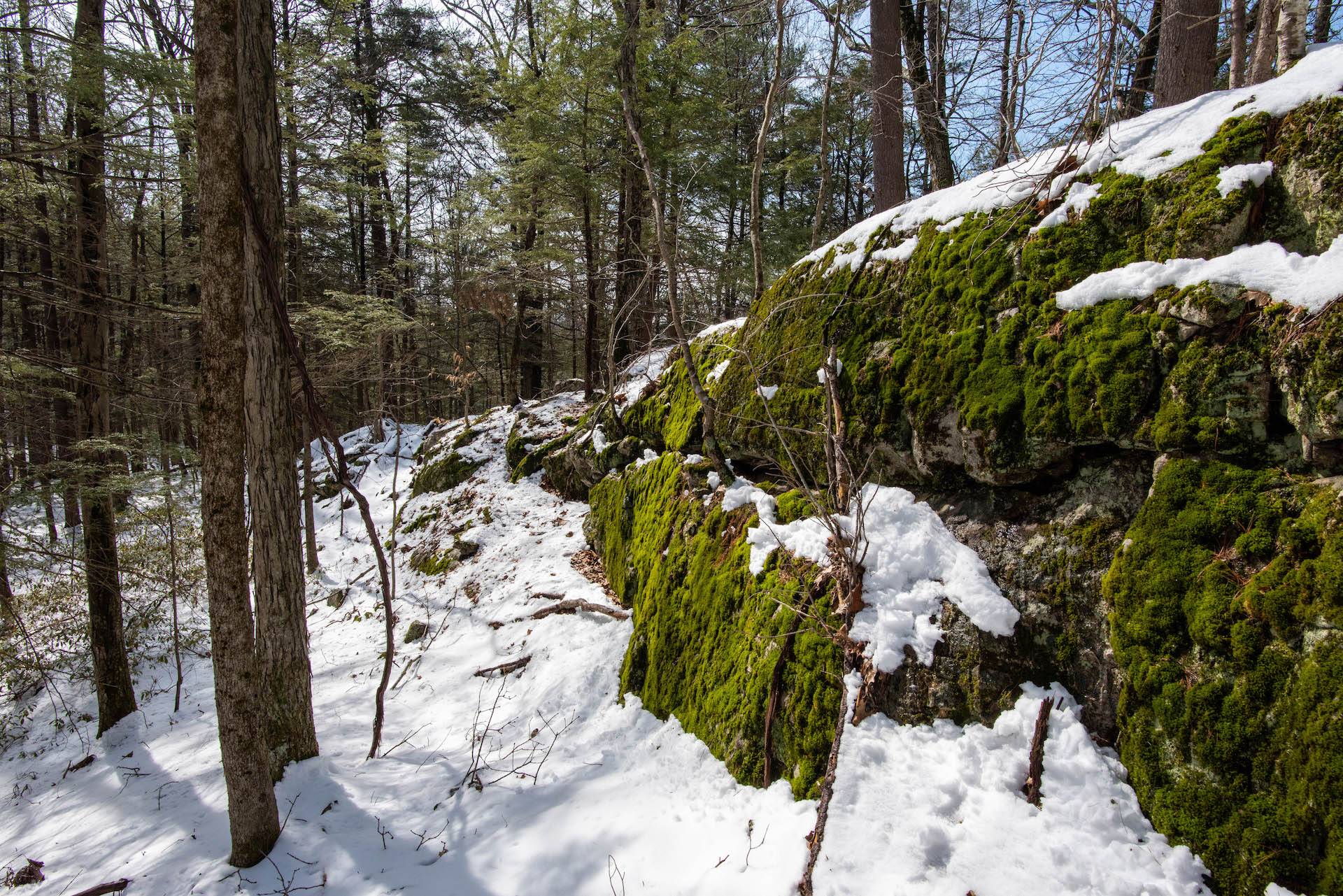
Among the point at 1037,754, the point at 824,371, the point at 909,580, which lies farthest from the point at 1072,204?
the point at 1037,754

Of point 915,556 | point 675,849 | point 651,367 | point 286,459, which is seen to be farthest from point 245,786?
point 651,367

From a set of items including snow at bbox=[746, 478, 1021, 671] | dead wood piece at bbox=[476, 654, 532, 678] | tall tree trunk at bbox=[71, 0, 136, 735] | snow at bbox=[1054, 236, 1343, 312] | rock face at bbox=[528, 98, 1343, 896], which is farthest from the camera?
dead wood piece at bbox=[476, 654, 532, 678]

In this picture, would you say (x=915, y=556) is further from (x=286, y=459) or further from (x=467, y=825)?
(x=286, y=459)

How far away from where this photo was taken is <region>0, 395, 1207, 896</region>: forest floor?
2.34m

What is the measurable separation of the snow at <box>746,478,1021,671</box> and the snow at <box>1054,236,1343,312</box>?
1.39 m

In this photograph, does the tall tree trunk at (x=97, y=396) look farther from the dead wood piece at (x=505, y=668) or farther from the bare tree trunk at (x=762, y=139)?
the bare tree trunk at (x=762, y=139)

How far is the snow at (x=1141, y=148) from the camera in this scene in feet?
7.79

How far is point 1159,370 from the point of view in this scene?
8.03 feet

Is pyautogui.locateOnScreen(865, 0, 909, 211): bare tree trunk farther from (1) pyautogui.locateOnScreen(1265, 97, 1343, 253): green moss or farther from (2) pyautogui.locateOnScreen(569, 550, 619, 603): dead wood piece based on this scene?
(2) pyautogui.locateOnScreen(569, 550, 619, 603): dead wood piece

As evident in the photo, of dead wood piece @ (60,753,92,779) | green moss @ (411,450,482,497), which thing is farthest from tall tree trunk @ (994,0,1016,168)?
dead wood piece @ (60,753,92,779)

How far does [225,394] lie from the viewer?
3586 millimetres

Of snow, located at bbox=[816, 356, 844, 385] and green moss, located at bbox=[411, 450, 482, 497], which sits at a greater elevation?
snow, located at bbox=[816, 356, 844, 385]

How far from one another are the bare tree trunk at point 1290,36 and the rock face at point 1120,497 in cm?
123

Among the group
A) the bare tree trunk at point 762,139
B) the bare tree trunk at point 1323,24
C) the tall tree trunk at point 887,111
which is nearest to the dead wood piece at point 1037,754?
the bare tree trunk at point 762,139
